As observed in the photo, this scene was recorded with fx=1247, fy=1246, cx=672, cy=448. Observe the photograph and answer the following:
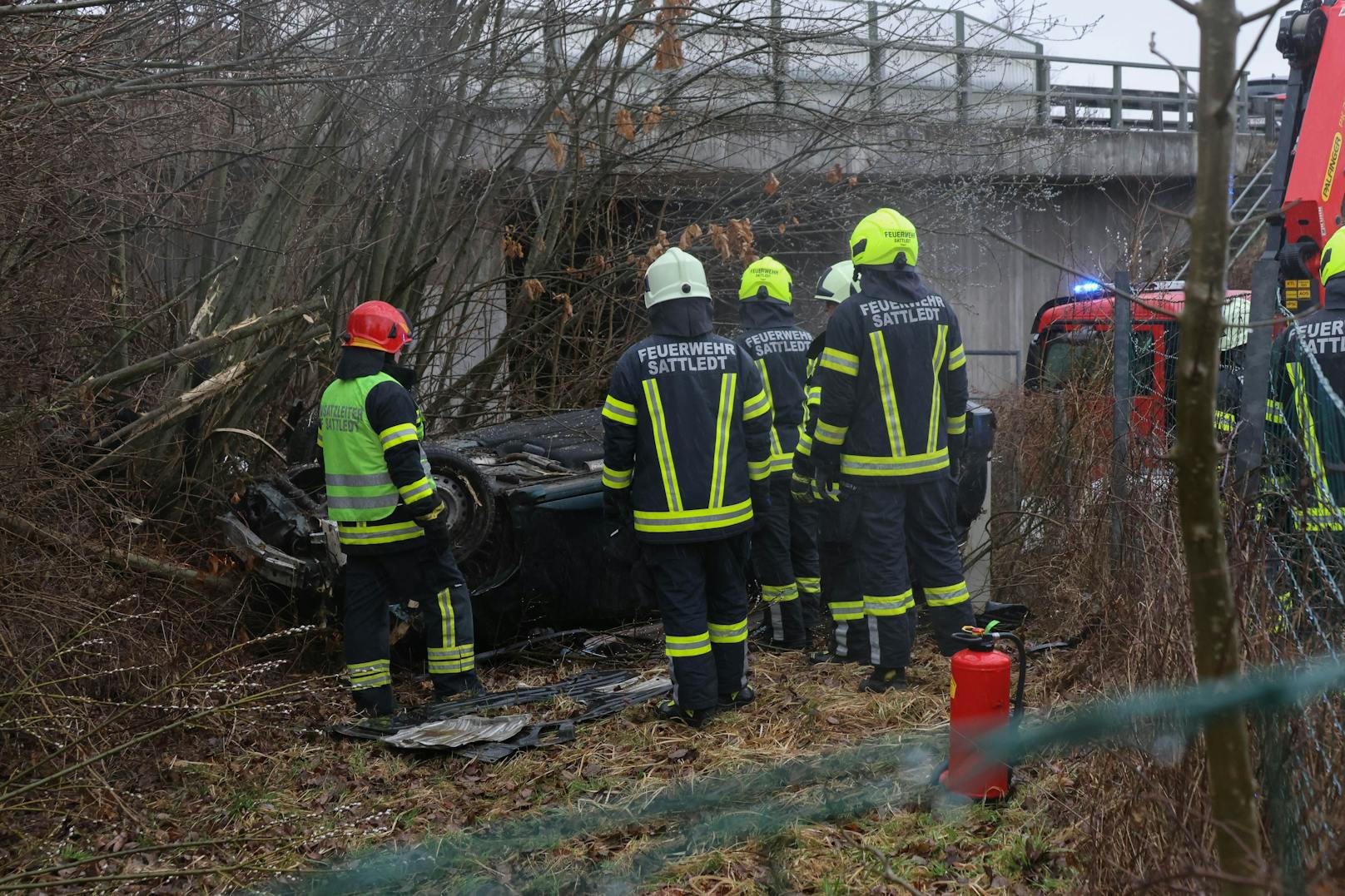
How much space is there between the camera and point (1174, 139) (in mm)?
17016

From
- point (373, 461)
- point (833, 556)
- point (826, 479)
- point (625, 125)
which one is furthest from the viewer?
point (625, 125)

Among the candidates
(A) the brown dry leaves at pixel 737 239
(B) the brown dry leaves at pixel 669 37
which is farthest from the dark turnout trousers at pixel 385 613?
(B) the brown dry leaves at pixel 669 37

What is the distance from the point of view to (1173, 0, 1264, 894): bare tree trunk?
1736 millimetres

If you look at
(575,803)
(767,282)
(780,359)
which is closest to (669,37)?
(767,282)

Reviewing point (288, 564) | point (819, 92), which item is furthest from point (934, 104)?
point (288, 564)

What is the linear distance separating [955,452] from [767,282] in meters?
1.48

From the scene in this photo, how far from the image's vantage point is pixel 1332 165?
21.7 ft

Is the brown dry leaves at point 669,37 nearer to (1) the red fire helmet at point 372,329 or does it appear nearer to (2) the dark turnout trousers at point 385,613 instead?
(1) the red fire helmet at point 372,329

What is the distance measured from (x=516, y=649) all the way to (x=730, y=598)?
173 centimetres

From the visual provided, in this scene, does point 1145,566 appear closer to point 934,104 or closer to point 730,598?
point 730,598

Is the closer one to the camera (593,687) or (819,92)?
(593,687)

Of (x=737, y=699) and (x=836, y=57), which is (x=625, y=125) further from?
(x=737, y=699)

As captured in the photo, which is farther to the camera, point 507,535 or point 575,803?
point 507,535

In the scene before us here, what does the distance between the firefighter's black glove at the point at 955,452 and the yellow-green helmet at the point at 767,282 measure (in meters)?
1.36
